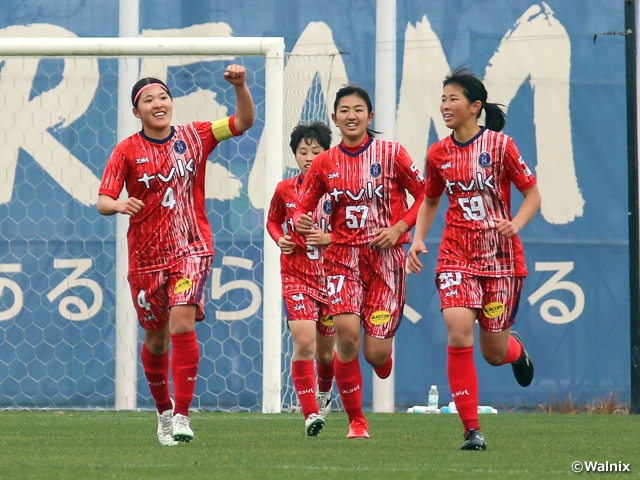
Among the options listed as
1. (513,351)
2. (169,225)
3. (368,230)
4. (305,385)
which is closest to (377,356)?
(305,385)

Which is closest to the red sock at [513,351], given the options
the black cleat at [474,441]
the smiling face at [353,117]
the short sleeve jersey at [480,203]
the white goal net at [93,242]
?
the short sleeve jersey at [480,203]

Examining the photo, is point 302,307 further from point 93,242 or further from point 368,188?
point 93,242

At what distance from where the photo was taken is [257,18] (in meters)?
10.1

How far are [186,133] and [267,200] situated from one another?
2813 millimetres

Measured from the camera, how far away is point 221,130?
19.8 ft

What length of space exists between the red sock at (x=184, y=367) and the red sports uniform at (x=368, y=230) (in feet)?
2.74

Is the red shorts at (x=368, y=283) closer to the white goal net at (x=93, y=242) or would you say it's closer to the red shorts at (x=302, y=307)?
the red shorts at (x=302, y=307)

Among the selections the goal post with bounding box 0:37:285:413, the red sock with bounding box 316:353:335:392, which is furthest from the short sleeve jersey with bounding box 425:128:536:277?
the goal post with bounding box 0:37:285:413

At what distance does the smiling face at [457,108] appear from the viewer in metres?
5.82

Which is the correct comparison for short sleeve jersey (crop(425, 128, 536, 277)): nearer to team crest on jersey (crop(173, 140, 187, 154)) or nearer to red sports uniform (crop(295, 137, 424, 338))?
red sports uniform (crop(295, 137, 424, 338))

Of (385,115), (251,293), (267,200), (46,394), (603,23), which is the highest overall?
(603,23)

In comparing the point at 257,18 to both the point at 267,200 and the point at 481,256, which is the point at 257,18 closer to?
the point at 267,200

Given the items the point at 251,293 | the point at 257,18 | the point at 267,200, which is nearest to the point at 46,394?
the point at 251,293

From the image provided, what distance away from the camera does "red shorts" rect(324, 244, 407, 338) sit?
6.25m
